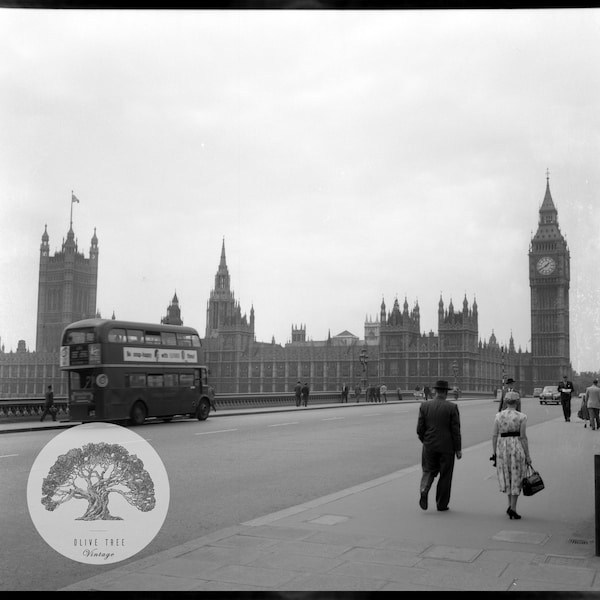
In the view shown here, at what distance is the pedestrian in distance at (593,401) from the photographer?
18.8 meters

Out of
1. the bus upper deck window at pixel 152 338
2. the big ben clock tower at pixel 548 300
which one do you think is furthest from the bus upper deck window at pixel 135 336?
the big ben clock tower at pixel 548 300

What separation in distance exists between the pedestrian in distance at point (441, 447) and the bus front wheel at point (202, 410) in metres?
17.3

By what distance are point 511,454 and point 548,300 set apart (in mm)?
95908

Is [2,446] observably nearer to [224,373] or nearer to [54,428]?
[54,428]

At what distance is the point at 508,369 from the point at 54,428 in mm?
88414

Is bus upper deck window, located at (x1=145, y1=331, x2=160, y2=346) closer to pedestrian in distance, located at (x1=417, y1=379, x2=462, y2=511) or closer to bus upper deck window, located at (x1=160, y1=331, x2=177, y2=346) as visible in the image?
bus upper deck window, located at (x1=160, y1=331, x2=177, y2=346)

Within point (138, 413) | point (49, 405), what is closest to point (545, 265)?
point (138, 413)

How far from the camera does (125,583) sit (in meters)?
5.45

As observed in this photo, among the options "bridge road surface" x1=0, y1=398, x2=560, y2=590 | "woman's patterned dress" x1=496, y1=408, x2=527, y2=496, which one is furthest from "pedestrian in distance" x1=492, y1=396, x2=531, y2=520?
"bridge road surface" x1=0, y1=398, x2=560, y2=590

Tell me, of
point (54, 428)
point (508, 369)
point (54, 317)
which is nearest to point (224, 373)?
point (54, 317)

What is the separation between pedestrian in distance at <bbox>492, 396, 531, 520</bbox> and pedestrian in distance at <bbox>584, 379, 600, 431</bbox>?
38.3 ft

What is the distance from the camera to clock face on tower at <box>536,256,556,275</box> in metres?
96.4

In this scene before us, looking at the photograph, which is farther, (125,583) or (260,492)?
(260,492)

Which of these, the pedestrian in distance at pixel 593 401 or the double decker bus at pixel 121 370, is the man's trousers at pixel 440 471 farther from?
the double decker bus at pixel 121 370
